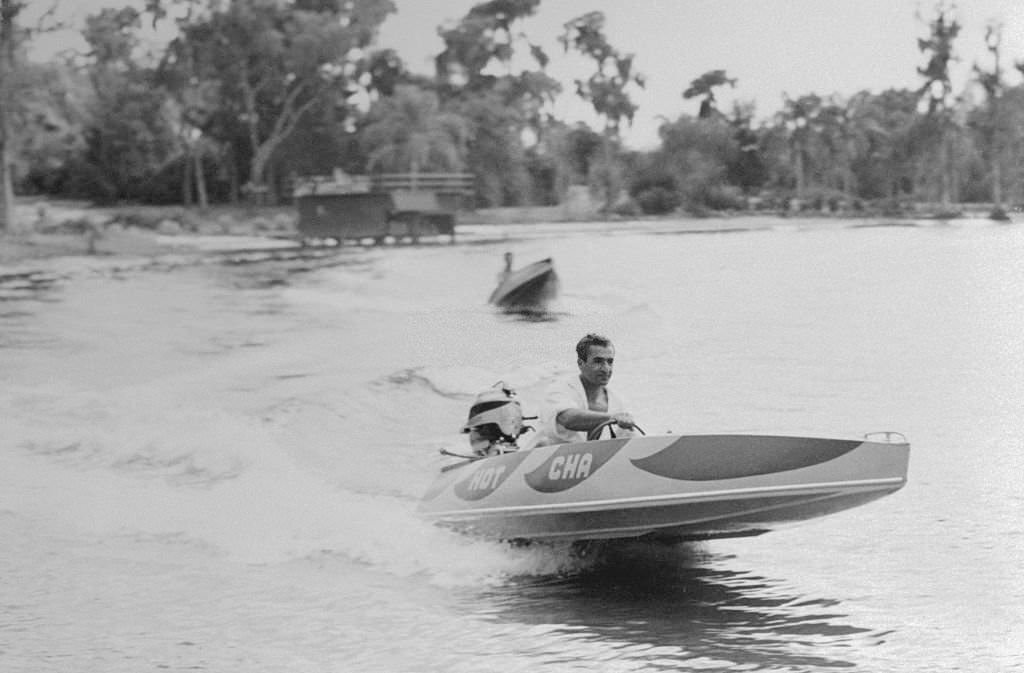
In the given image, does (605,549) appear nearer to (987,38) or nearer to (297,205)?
(987,38)

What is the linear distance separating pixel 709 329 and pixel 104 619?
4.29m

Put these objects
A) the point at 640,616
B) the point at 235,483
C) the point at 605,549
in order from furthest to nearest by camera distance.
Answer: the point at 235,483 → the point at 605,549 → the point at 640,616

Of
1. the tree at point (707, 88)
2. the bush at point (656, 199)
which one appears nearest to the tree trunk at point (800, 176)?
the tree at point (707, 88)

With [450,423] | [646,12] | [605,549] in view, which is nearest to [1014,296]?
[646,12]

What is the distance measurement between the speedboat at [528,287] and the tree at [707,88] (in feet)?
3.88

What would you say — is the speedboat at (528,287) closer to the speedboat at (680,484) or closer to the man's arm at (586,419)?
the speedboat at (680,484)

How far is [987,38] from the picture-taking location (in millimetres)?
7344

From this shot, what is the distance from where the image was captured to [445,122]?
344 inches

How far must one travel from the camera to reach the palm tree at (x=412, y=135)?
28.6ft

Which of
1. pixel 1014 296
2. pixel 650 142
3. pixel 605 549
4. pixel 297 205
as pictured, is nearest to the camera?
pixel 605 549

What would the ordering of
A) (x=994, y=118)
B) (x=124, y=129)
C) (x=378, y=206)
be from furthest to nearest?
(x=378, y=206) → (x=124, y=129) → (x=994, y=118)

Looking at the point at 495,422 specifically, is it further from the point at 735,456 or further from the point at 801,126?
the point at 801,126

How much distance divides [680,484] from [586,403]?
1.14 feet

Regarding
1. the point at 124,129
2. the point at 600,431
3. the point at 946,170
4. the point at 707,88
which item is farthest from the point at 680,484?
the point at 124,129
